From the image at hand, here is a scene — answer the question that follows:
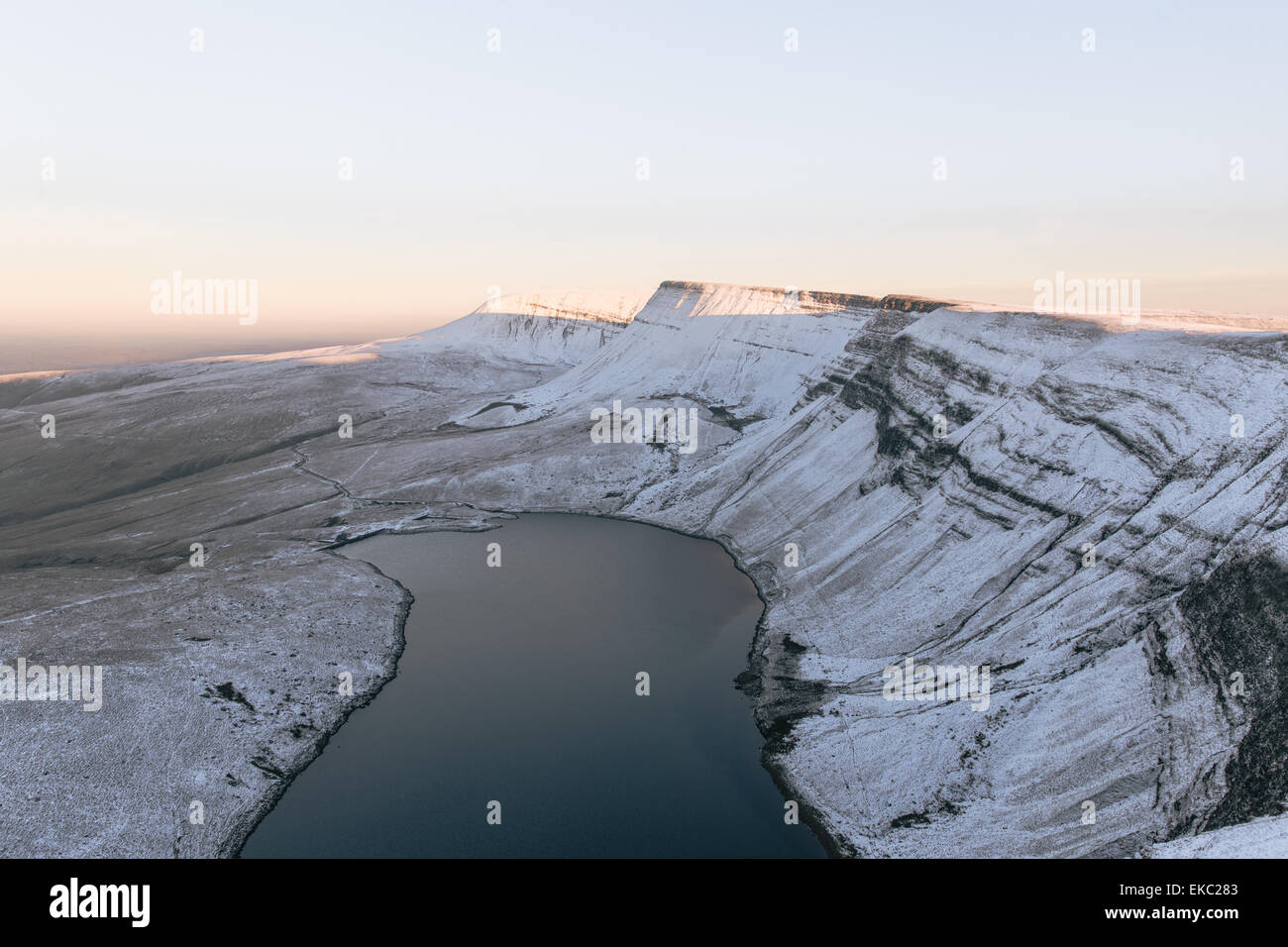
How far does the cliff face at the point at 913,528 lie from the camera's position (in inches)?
1335

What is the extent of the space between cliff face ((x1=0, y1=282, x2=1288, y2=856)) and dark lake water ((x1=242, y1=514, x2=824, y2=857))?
264 cm

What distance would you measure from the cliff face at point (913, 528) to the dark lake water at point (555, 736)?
264 centimetres

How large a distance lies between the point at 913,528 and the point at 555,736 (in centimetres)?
3538

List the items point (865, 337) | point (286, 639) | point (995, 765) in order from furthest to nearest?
point (865, 337) < point (286, 639) < point (995, 765)

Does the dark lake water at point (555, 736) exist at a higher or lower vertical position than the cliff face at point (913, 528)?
lower

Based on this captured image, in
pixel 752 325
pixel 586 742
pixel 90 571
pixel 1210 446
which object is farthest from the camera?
pixel 752 325

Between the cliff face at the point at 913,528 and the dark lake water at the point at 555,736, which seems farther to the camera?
the dark lake water at the point at 555,736

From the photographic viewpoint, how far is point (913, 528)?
62.3m

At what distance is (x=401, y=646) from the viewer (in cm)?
5569

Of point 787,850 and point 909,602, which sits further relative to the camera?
point 909,602

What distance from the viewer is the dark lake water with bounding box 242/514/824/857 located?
35312 millimetres

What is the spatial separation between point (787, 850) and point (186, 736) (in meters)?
33.5
